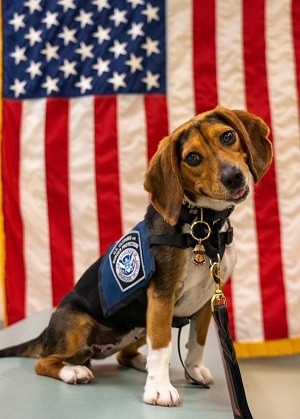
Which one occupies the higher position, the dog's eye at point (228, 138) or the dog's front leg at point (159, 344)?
the dog's eye at point (228, 138)

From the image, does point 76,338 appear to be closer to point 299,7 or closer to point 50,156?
point 50,156

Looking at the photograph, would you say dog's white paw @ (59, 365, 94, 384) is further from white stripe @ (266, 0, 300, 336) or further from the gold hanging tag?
white stripe @ (266, 0, 300, 336)

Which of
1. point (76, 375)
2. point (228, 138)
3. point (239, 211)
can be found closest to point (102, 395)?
point (76, 375)

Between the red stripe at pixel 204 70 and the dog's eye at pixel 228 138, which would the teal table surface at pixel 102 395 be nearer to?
the dog's eye at pixel 228 138

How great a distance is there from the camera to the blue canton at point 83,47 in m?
2.48

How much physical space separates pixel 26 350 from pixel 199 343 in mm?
506

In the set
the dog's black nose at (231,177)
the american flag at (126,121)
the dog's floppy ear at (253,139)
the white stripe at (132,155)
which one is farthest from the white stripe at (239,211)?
the dog's black nose at (231,177)

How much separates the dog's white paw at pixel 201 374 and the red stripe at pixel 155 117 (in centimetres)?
118

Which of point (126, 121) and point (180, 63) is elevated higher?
point (180, 63)

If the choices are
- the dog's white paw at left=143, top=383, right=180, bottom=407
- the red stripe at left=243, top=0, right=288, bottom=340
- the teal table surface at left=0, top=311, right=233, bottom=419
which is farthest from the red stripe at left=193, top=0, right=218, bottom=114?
the dog's white paw at left=143, top=383, right=180, bottom=407

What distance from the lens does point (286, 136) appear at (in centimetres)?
246

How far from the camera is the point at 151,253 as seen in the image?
4.44ft

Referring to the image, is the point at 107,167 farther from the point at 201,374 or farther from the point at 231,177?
the point at 231,177

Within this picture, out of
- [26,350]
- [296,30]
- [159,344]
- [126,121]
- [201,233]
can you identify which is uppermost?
[296,30]
